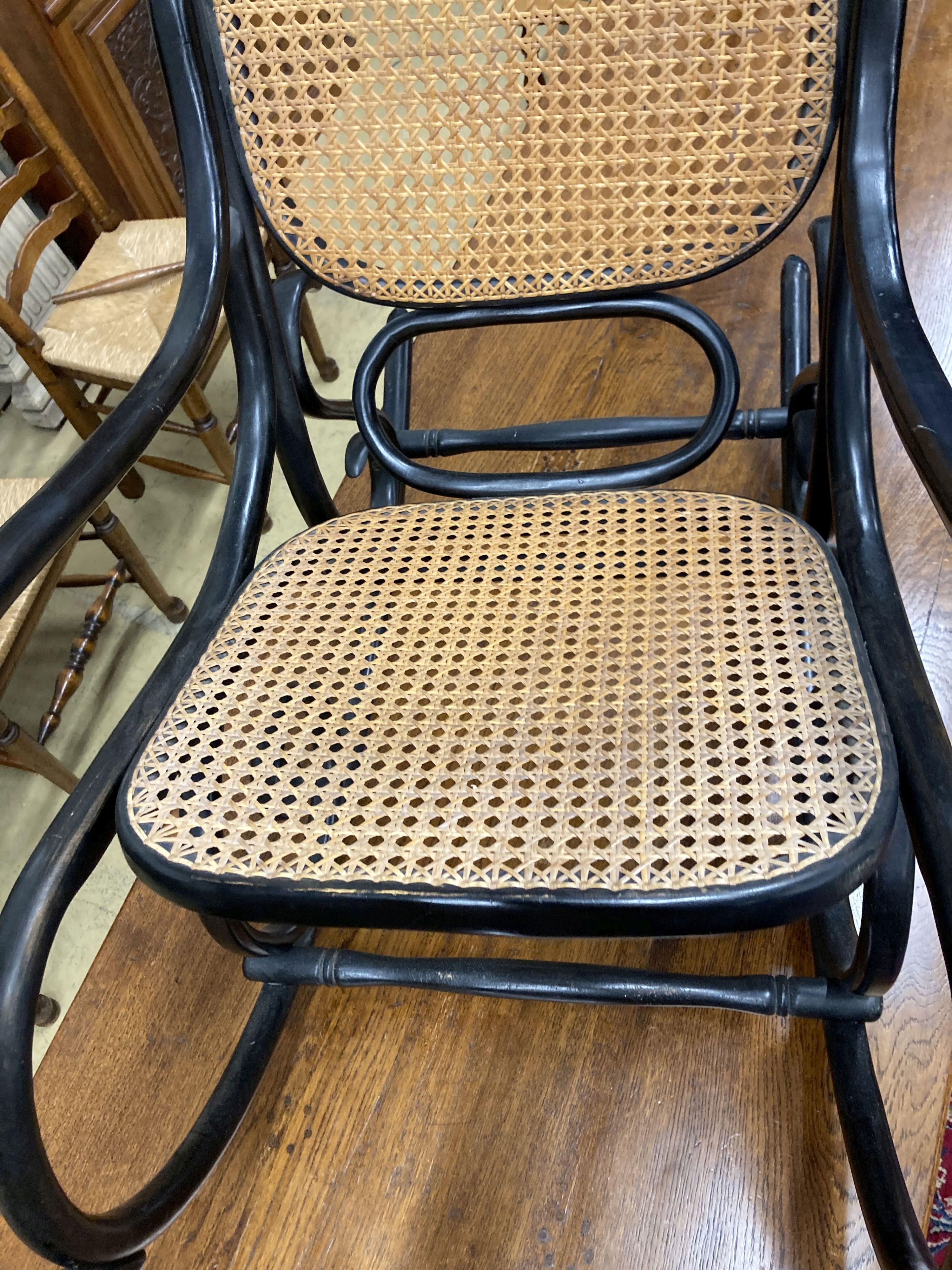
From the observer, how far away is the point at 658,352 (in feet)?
3.96

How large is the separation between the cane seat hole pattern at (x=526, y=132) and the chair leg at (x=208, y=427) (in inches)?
25.9

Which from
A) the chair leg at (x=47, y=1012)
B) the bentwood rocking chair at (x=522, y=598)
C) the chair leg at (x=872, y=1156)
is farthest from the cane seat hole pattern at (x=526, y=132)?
the chair leg at (x=47, y=1012)

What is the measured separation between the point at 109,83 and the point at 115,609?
0.87 m

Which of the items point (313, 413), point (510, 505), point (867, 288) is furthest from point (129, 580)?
point (867, 288)

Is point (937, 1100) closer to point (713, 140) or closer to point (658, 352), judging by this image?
point (713, 140)

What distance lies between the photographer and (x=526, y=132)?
66 cm

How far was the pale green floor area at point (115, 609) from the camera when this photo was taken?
3.88 feet

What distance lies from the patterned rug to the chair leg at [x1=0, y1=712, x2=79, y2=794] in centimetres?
90

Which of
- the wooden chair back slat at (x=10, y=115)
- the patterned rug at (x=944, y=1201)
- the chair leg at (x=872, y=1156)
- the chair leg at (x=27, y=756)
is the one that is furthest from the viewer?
the wooden chair back slat at (x=10, y=115)

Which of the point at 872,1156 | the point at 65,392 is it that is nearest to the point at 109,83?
the point at 65,392

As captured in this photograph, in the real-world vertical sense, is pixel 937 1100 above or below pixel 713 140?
below

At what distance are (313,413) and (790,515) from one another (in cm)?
40

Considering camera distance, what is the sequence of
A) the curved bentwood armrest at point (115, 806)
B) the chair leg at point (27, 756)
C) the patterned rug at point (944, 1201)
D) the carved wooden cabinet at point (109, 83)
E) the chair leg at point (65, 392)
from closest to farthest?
the curved bentwood armrest at point (115, 806)
the patterned rug at point (944, 1201)
the chair leg at point (27, 756)
the chair leg at point (65, 392)
the carved wooden cabinet at point (109, 83)

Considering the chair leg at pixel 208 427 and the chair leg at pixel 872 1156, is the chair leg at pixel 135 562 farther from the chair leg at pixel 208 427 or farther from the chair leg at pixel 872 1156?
the chair leg at pixel 872 1156
